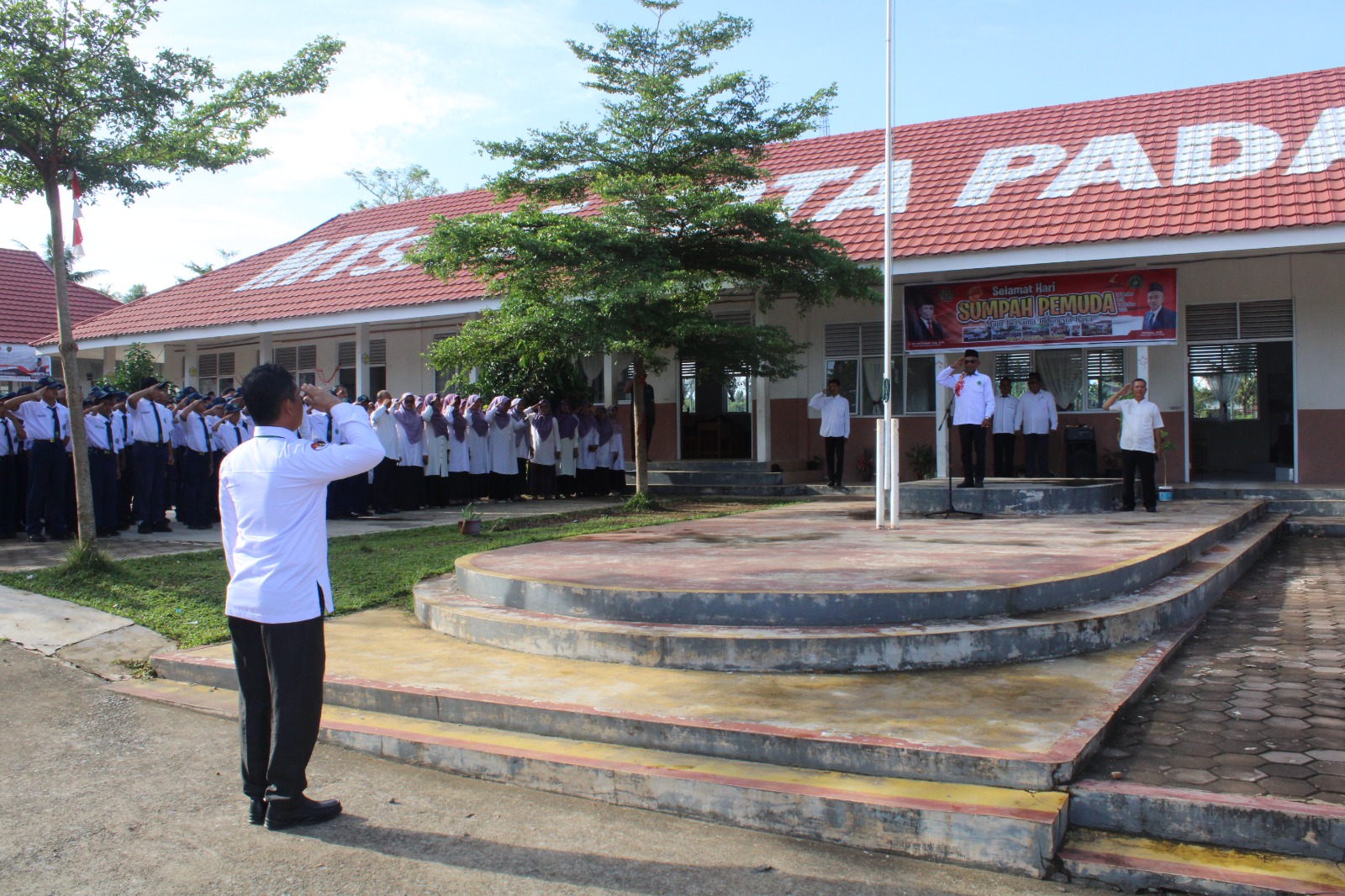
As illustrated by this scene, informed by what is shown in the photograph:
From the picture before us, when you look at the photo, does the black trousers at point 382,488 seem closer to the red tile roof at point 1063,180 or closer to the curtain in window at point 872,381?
the red tile roof at point 1063,180

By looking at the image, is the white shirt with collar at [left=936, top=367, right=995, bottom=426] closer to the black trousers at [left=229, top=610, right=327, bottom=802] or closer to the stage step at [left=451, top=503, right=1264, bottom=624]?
the stage step at [left=451, top=503, right=1264, bottom=624]

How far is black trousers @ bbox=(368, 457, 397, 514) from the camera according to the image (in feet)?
45.7

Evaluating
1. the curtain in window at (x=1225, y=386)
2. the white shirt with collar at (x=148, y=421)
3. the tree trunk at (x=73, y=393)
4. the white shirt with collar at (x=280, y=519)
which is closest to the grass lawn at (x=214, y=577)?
the tree trunk at (x=73, y=393)

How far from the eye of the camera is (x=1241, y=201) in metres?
13.2

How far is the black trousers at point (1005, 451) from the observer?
15.1 meters

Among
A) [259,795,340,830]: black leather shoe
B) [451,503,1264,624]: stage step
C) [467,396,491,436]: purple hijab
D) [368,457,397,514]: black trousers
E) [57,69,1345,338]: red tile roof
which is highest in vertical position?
[57,69,1345,338]: red tile roof

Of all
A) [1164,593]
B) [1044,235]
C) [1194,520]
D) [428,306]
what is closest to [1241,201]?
[1044,235]

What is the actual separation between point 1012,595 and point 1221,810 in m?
2.36

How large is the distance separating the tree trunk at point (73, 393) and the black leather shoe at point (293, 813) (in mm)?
5252

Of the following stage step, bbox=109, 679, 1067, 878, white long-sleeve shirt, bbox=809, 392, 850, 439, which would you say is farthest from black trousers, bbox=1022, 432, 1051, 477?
stage step, bbox=109, 679, 1067, 878

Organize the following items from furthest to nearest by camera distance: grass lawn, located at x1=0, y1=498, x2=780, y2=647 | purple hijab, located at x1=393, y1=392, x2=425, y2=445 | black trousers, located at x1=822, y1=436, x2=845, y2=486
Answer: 1. black trousers, located at x1=822, y1=436, x2=845, y2=486
2. purple hijab, located at x1=393, y1=392, x2=425, y2=445
3. grass lawn, located at x1=0, y1=498, x2=780, y2=647

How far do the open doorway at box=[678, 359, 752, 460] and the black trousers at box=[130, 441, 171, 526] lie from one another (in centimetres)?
962

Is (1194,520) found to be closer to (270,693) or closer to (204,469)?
(270,693)

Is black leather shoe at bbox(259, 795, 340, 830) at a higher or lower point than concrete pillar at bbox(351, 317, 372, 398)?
lower
